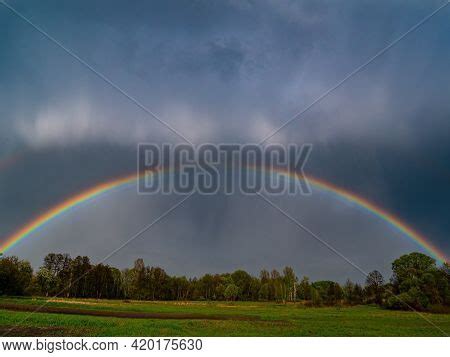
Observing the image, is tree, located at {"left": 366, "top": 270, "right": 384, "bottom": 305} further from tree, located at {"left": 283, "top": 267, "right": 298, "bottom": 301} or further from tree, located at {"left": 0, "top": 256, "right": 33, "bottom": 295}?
tree, located at {"left": 0, "top": 256, "right": 33, "bottom": 295}

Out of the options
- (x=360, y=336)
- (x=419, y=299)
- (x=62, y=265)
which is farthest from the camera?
(x=62, y=265)

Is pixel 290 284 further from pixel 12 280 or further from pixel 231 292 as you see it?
pixel 12 280

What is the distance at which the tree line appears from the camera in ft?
221

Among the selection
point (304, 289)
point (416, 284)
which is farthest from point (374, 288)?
point (304, 289)

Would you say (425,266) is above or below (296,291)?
above

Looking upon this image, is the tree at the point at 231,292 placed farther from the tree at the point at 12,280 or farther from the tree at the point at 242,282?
the tree at the point at 12,280

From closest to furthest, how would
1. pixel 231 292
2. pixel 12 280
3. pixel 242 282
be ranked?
pixel 12 280 → pixel 231 292 → pixel 242 282

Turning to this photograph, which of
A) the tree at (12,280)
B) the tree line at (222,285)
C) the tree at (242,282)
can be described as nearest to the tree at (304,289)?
the tree line at (222,285)

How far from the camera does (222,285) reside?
390 feet

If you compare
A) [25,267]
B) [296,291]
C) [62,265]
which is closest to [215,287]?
[296,291]

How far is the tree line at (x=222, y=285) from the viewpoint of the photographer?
6744 centimetres
